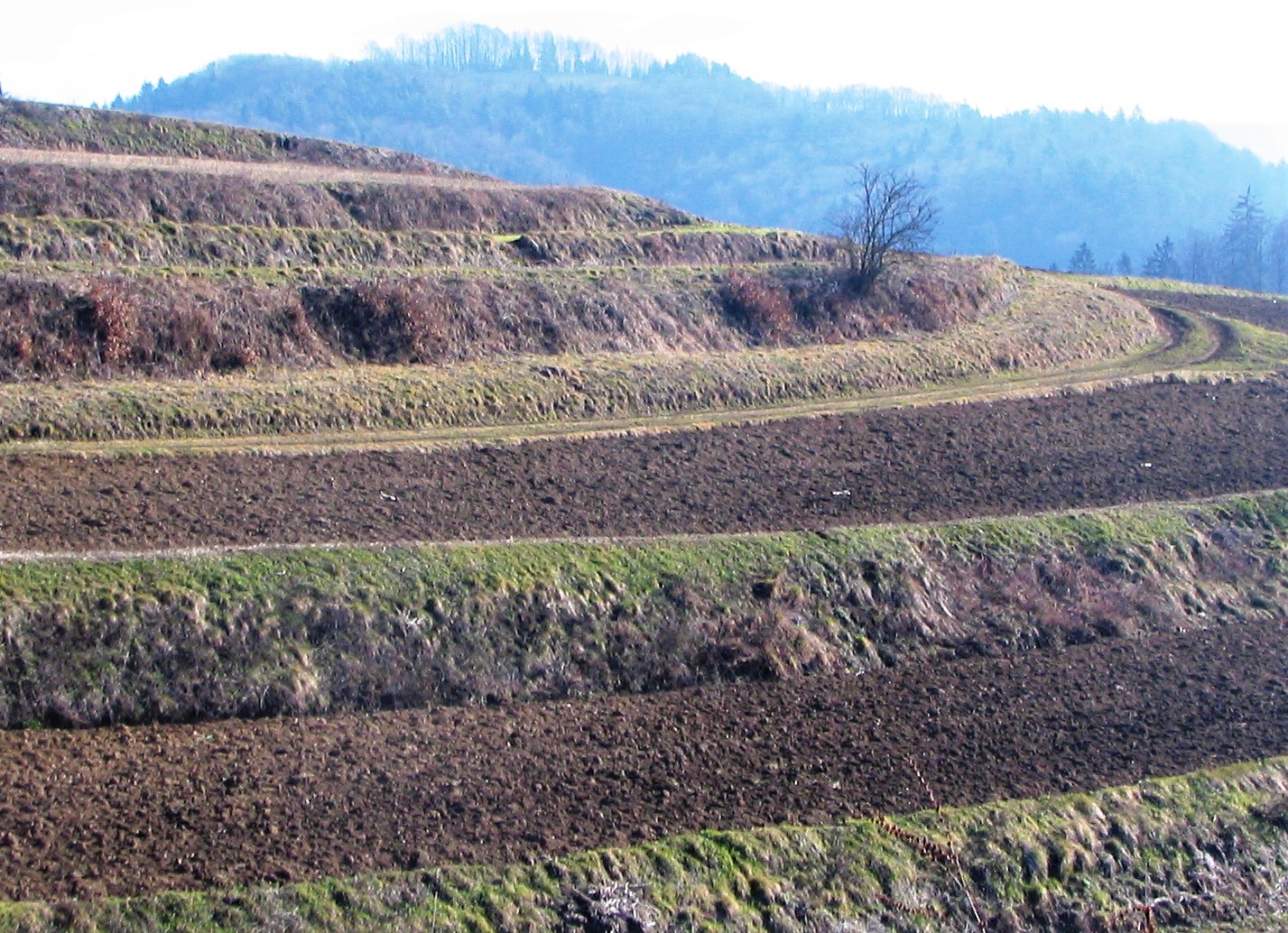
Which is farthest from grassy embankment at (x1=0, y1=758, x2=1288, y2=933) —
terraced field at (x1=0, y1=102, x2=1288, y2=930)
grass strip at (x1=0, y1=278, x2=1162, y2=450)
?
grass strip at (x1=0, y1=278, x2=1162, y2=450)

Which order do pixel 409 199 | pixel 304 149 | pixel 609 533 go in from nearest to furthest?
pixel 609 533 < pixel 409 199 < pixel 304 149

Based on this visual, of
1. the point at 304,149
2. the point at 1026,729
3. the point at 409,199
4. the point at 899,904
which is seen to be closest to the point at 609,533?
the point at 1026,729

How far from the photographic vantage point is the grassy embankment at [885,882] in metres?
13.4

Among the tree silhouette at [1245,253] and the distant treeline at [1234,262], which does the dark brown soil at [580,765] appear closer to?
the distant treeline at [1234,262]

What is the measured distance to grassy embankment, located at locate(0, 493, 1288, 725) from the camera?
57.0 feet

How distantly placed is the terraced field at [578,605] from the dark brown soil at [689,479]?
131 mm

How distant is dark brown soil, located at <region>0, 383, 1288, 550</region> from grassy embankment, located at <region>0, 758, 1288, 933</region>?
28.9 feet

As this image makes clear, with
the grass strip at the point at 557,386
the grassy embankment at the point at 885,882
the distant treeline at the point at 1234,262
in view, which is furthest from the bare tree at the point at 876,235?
the distant treeline at the point at 1234,262

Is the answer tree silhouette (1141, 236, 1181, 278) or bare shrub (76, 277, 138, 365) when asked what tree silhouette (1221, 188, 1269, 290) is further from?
bare shrub (76, 277, 138, 365)

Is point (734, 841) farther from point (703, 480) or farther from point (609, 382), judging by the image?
point (609, 382)

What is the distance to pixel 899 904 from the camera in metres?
15.7

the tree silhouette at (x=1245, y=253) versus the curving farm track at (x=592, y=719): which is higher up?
the curving farm track at (x=592, y=719)

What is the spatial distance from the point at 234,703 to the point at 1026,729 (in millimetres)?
12128

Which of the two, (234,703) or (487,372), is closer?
(234,703)
